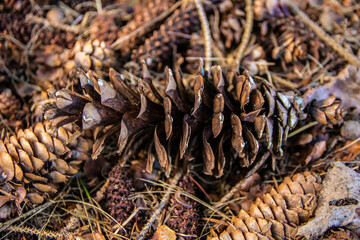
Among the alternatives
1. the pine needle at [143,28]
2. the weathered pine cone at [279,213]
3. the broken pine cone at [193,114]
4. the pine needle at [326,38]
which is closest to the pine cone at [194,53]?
the pine needle at [143,28]

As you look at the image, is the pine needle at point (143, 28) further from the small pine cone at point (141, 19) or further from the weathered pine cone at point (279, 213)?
the weathered pine cone at point (279, 213)

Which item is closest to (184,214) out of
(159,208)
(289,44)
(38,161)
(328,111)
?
(159,208)

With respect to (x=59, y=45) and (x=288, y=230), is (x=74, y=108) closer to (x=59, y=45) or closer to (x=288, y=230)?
(x=59, y=45)

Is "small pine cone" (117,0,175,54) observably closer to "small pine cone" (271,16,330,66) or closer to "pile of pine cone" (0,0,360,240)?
"pile of pine cone" (0,0,360,240)

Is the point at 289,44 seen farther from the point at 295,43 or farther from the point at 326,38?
the point at 326,38

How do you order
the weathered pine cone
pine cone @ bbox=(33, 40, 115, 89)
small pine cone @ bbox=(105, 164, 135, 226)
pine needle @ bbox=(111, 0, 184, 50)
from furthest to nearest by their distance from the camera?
1. pine needle @ bbox=(111, 0, 184, 50)
2. pine cone @ bbox=(33, 40, 115, 89)
3. small pine cone @ bbox=(105, 164, 135, 226)
4. the weathered pine cone

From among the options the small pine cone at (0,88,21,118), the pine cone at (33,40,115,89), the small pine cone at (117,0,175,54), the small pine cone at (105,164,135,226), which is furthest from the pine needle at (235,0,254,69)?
the small pine cone at (0,88,21,118)
